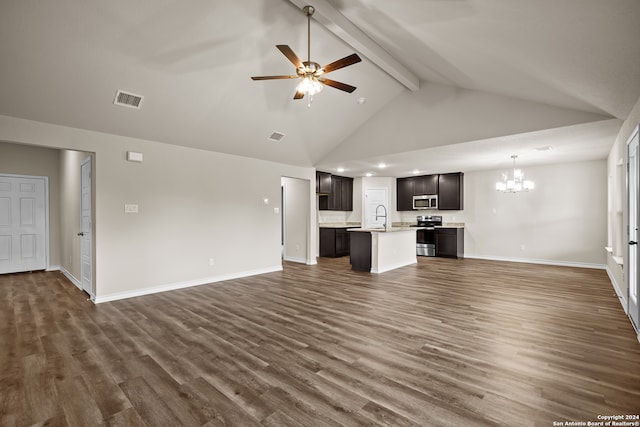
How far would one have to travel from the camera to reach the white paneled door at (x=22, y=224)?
638cm

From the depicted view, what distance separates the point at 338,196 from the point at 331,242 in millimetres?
1443

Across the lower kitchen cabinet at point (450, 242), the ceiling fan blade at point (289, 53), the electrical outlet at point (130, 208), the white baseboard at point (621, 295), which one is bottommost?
Answer: the white baseboard at point (621, 295)

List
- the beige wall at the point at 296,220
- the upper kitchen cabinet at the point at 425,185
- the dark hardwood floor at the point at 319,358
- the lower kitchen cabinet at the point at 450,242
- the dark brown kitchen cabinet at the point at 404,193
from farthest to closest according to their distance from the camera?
the dark brown kitchen cabinet at the point at 404,193, the upper kitchen cabinet at the point at 425,185, the lower kitchen cabinet at the point at 450,242, the beige wall at the point at 296,220, the dark hardwood floor at the point at 319,358

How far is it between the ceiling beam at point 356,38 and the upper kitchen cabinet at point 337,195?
4215 mm

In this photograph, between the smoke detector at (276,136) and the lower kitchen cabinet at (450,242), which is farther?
the lower kitchen cabinet at (450,242)

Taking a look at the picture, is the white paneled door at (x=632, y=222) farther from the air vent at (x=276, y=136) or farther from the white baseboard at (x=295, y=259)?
the white baseboard at (x=295, y=259)

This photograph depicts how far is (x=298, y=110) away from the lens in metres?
5.31

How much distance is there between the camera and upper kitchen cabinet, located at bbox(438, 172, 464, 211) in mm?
8594

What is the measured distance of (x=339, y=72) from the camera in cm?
456

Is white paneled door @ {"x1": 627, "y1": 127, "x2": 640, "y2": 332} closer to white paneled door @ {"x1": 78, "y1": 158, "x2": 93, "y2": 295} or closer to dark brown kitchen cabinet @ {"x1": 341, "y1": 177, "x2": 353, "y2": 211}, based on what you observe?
dark brown kitchen cabinet @ {"x1": 341, "y1": 177, "x2": 353, "y2": 211}

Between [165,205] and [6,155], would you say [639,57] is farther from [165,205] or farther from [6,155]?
[6,155]

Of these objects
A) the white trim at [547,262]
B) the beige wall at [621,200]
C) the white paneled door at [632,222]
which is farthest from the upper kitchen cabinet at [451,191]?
the white paneled door at [632,222]

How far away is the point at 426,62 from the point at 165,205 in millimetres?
4656

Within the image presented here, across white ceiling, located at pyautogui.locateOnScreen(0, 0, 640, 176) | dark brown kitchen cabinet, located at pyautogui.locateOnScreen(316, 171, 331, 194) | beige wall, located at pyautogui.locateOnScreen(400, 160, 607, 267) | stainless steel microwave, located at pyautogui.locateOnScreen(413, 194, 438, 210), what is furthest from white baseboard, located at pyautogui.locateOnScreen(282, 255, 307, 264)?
beige wall, located at pyautogui.locateOnScreen(400, 160, 607, 267)
